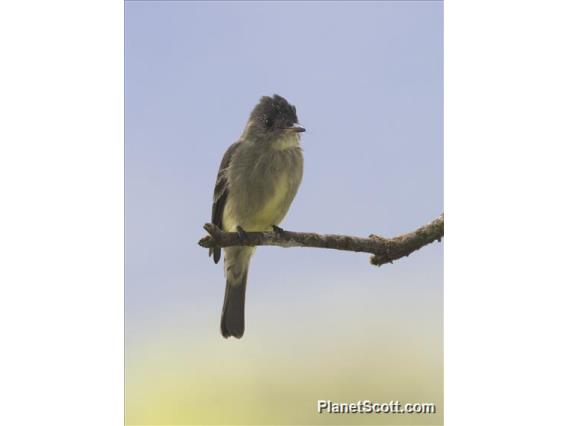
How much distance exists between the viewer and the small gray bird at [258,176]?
4.79 m

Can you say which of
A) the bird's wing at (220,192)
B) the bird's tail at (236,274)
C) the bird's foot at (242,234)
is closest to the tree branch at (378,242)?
the bird's foot at (242,234)

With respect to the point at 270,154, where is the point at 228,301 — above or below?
below

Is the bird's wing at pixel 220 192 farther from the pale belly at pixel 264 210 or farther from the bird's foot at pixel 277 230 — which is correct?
the bird's foot at pixel 277 230

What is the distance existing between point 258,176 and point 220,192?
1.26 ft

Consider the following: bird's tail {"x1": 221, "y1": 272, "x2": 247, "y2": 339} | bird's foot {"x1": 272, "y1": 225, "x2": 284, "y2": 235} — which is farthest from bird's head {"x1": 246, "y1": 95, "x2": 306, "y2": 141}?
bird's tail {"x1": 221, "y1": 272, "x2": 247, "y2": 339}

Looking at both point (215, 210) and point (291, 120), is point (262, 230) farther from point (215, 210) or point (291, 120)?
point (291, 120)

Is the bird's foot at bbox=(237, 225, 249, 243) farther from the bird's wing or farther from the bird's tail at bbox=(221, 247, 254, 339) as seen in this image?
the bird's tail at bbox=(221, 247, 254, 339)

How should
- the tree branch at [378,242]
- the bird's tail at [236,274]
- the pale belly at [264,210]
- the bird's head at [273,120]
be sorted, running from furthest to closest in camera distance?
the bird's tail at [236,274] → the bird's head at [273,120] → the pale belly at [264,210] → the tree branch at [378,242]

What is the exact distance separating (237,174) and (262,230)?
1.45ft

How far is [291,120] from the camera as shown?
4.98 meters

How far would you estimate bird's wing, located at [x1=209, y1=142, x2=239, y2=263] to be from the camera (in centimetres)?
500

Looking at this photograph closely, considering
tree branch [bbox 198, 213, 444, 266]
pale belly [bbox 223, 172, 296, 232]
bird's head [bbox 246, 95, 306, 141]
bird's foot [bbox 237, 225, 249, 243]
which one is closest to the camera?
tree branch [bbox 198, 213, 444, 266]
